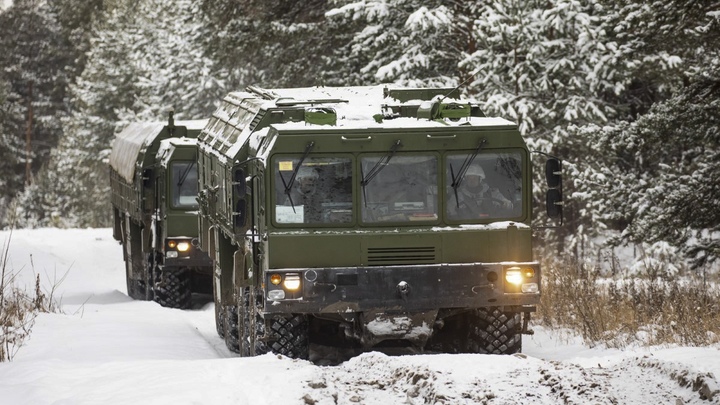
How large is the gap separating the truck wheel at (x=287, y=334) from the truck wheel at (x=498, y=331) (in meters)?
1.72

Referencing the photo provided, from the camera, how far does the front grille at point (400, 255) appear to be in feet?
42.4

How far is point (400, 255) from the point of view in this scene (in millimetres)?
12977

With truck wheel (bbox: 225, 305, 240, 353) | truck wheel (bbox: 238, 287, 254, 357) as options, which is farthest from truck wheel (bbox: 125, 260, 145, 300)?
truck wheel (bbox: 238, 287, 254, 357)

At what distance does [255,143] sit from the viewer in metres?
13.5

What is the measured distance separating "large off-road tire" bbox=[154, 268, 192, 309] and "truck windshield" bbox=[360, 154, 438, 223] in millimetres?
9183

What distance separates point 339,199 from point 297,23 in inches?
838

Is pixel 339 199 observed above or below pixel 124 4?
below

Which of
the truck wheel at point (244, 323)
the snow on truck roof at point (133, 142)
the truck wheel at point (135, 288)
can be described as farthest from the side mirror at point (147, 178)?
the truck wheel at point (244, 323)

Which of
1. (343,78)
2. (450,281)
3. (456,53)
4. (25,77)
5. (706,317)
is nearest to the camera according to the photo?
(450,281)

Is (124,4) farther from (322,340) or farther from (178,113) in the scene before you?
(322,340)

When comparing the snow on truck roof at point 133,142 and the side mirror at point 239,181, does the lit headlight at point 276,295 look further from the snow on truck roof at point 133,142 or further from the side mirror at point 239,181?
the snow on truck roof at point 133,142

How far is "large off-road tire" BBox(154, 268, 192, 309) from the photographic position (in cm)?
2159

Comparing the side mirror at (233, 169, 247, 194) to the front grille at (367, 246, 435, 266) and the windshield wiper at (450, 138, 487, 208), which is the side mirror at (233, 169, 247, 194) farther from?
the windshield wiper at (450, 138, 487, 208)

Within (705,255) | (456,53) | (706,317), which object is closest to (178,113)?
(456,53)
